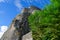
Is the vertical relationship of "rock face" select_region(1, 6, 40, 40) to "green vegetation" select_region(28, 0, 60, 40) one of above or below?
above

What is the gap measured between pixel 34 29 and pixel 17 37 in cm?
617

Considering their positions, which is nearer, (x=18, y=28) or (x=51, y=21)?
(x=51, y=21)

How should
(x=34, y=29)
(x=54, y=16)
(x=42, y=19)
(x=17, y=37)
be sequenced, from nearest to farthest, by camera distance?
(x=54, y=16), (x=42, y=19), (x=34, y=29), (x=17, y=37)

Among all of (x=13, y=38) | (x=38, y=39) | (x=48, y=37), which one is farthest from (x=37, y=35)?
(x=13, y=38)

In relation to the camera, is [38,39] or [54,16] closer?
[54,16]

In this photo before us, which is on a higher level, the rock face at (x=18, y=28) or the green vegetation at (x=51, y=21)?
the rock face at (x=18, y=28)

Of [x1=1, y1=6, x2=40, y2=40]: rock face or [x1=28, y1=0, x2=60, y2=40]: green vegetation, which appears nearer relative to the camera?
[x1=28, y1=0, x2=60, y2=40]: green vegetation

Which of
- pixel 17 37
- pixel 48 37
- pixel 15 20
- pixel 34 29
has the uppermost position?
pixel 15 20

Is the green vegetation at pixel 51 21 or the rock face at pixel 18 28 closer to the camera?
the green vegetation at pixel 51 21

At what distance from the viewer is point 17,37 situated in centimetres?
2923

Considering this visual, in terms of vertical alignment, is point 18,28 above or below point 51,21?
A: above

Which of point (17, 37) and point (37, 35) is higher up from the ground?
point (17, 37)

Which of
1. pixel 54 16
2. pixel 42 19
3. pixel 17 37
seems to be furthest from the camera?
pixel 17 37

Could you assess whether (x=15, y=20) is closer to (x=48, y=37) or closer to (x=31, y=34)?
(x=31, y=34)
